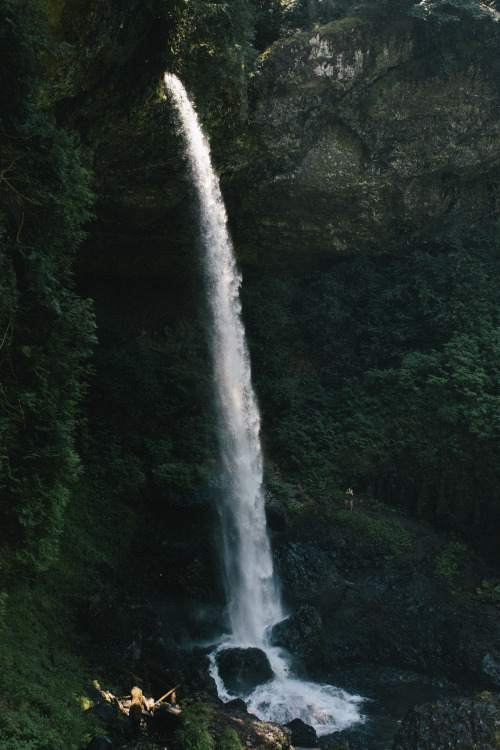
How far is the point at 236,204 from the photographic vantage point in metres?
13.0

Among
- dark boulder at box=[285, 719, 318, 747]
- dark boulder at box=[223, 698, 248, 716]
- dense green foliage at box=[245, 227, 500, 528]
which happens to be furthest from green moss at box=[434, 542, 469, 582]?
dark boulder at box=[223, 698, 248, 716]

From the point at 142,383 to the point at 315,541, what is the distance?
17.1 ft

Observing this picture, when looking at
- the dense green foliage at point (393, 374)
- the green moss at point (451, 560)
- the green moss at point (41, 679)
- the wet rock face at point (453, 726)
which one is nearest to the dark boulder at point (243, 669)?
the green moss at point (41, 679)

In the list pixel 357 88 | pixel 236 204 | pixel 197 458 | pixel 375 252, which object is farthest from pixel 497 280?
pixel 197 458

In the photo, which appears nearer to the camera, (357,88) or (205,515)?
(205,515)

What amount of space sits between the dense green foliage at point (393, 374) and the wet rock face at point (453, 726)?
4.90 meters

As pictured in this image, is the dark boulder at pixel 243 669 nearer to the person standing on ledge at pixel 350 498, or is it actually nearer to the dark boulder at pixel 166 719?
the dark boulder at pixel 166 719

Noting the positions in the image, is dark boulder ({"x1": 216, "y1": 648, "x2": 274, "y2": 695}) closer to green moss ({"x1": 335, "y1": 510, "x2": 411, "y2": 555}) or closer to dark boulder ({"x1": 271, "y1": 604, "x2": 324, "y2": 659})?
dark boulder ({"x1": 271, "y1": 604, "x2": 324, "y2": 659})

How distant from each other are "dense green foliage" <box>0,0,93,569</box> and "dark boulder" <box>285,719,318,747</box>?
12.5ft

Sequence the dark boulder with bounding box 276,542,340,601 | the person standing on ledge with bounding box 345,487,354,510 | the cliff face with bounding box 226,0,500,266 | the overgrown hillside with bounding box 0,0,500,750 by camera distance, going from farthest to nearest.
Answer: the person standing on ledge with bounding box 345,487,354,510 → the cliff face with bounding box 226,0,500,266 → the dark boulder with bounding box 276,542,340,601 → the overgrown hillside with bounding box 0,0,500,750

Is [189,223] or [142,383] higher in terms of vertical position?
[189,223]

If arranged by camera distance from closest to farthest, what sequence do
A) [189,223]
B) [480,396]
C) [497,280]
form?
[480,396]
[189,223]
[497,280]

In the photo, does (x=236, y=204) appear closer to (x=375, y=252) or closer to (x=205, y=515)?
(x=375, y=252)

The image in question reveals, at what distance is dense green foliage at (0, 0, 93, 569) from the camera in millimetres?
5551
